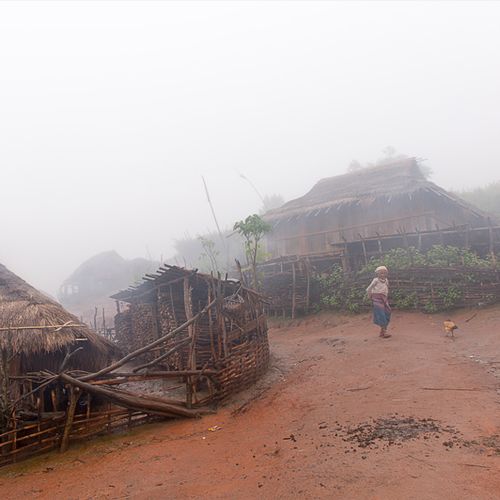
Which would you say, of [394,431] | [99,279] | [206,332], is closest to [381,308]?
[206,332]

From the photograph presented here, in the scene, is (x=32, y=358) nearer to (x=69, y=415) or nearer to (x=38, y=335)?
(x=38, y=335)

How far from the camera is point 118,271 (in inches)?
1427

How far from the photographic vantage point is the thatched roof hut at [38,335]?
6.72 metres

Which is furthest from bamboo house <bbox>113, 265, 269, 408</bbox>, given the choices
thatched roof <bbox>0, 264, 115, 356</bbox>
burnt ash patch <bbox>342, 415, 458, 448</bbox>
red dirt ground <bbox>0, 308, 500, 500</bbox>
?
burnt ash patch <bbox>342, 415, 458, 448</bbox>

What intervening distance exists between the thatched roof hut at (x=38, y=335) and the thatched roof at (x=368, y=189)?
12.9 meters

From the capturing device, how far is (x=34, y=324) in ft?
22.9

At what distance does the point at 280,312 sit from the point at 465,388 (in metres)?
10.1

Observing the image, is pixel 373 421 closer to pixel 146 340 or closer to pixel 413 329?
pixel 413 329

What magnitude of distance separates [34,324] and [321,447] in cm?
543

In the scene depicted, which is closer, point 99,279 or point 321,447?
point 321,447

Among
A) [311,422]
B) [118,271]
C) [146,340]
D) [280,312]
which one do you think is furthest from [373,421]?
[118,271]

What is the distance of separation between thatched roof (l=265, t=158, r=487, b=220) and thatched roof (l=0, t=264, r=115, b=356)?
42.8ft

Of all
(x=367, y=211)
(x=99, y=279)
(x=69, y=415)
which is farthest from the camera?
A: (x=99, y=279)

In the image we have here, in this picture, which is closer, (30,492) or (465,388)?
(30,492)
